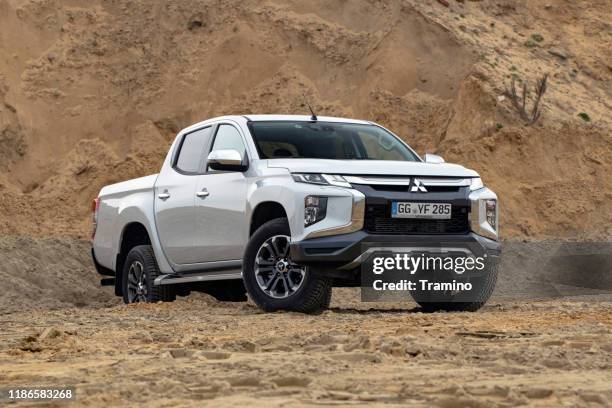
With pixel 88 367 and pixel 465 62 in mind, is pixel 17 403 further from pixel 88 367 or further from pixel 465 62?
pixel 465 62

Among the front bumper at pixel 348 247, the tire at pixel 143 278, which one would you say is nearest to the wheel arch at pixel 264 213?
the front bumper at pixel 348 247

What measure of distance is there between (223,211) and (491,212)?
7.71 feet

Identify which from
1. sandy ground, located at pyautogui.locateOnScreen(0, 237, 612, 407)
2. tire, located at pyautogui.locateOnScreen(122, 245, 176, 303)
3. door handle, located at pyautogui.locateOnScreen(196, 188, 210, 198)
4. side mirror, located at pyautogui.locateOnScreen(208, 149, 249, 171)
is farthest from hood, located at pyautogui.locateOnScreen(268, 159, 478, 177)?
tire, located at pyautogui.locateOnScreen(122, 245, 176, 303)

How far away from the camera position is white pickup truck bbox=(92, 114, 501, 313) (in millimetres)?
10609

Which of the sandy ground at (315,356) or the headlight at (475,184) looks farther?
the headlight at (475,184)

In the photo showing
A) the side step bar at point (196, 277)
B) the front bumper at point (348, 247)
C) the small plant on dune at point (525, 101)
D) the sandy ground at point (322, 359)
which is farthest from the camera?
the small plant on dune at point (525, 101)

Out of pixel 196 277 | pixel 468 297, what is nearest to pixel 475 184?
pixel 468 297

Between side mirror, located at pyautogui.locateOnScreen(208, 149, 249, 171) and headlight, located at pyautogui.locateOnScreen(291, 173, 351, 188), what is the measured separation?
0.71 m

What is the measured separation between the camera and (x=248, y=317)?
1060cm

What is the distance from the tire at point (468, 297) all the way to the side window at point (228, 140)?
6.68 ft

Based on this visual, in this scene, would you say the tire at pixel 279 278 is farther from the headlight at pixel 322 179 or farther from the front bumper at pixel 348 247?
the headlight at pixel 322 179

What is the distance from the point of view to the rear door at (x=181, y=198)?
12.2 meters

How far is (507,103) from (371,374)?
1707 centimetres

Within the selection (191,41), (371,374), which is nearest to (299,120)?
(371,374)
